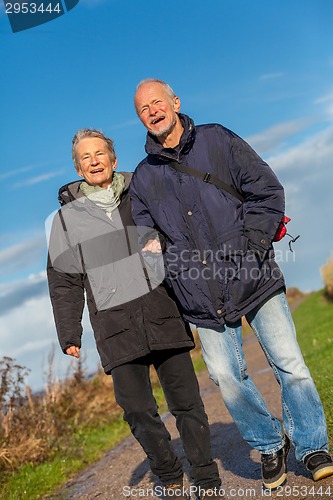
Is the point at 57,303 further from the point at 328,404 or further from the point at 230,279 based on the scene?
the point at 328,404

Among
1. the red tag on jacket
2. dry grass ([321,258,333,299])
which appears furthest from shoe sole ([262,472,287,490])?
dry grass ([321,258,333,299])

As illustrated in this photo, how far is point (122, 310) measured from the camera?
207 inches

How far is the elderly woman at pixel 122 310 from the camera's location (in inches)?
203

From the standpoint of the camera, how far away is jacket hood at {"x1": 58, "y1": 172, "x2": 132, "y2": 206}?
545cm

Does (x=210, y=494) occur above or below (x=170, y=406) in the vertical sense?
below

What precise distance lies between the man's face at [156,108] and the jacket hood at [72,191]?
50 cm

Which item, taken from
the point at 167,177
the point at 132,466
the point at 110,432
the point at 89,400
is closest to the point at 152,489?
the point at 132,466

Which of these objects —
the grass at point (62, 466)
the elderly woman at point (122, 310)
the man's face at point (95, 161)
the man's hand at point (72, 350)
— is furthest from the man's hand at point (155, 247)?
the grass at point (62, 466)

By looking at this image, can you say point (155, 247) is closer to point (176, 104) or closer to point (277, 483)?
point (176, 104)

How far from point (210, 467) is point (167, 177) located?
6.31 feet

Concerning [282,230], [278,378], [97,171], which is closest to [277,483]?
[278,378]

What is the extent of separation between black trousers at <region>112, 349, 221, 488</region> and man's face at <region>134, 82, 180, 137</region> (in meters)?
1.52

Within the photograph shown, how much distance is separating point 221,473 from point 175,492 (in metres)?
0.80

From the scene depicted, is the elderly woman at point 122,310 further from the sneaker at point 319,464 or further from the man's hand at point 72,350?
the sneaker at point 319,464
